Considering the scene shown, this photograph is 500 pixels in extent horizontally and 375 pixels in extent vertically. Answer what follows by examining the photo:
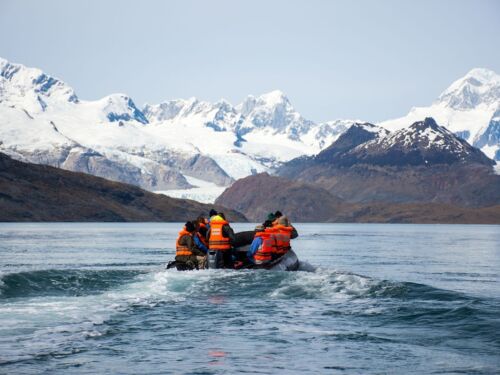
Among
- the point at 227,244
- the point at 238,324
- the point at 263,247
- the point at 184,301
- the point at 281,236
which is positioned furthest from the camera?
the point at 227,244

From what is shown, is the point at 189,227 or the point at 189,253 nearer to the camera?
the point at 189,227

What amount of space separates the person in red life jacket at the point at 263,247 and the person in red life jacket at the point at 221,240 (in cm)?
144

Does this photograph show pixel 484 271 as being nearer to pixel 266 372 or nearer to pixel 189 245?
pixel 189 245

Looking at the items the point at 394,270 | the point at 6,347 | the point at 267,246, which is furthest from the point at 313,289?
the point at 394,270

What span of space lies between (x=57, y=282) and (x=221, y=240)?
8572mm

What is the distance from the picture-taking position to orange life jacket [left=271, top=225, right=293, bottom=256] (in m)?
38.9

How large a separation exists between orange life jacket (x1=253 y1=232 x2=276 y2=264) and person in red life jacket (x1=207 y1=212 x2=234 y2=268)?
1.59 m

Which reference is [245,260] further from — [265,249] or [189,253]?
[189,253]

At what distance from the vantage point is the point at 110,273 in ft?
134

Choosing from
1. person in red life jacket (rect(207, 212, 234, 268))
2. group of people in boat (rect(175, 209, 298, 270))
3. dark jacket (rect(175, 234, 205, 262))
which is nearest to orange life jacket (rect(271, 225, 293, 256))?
group of people in boat (rect(175, 209, 298, 270))

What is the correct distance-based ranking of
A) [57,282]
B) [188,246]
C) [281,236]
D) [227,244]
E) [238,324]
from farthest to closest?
1. [188,246]
2. [227,244]
3. [281,236]
4. [57,282]
5. [238,324]

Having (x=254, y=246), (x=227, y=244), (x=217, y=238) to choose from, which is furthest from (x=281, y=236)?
(x=217, y=238)

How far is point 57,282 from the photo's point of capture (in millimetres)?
36000

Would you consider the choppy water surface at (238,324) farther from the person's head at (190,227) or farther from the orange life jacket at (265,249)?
the person's head at (190,227)
